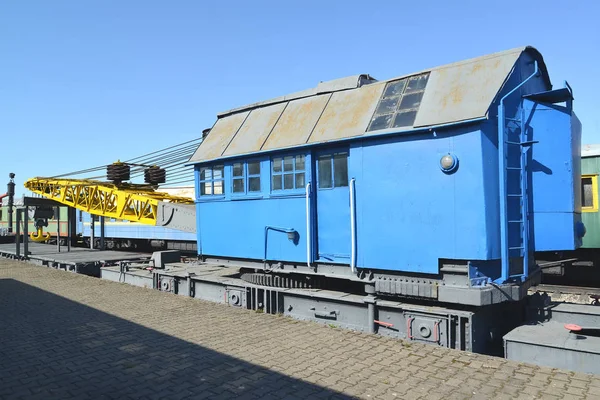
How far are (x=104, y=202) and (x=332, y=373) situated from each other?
1234 centimetres

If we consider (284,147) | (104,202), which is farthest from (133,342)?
(104,202)

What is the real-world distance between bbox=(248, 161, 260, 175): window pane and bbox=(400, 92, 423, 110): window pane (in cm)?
301

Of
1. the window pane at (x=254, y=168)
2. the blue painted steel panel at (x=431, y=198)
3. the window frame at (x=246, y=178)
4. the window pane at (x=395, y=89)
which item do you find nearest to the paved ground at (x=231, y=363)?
the blue painted steel panel at (x=431, y=198)

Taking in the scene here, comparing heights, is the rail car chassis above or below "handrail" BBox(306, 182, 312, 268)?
below

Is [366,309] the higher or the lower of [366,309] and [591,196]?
the lower

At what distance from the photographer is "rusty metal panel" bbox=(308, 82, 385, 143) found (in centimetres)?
700

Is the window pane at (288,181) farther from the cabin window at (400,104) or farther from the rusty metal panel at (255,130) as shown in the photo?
the cabin window at (400,104)

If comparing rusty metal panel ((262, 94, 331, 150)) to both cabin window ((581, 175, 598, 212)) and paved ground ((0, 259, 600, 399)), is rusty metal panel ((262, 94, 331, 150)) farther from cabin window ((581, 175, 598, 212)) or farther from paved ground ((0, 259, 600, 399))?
cabin window ((581, 175, 598, 212))

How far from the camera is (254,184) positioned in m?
8.39

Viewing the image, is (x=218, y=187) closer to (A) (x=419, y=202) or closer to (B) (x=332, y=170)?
(B) (x=332, y=170)

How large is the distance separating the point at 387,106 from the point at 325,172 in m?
1.52

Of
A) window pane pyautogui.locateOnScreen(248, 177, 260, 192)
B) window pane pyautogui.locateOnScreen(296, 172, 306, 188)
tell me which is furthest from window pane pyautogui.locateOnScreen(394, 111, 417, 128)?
window pane pyautogui.locateOnScreen(248, 177, 260, 192)

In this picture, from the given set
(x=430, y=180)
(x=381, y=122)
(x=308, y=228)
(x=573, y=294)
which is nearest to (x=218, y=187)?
(x=308, y=228)

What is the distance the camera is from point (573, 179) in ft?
21.4
